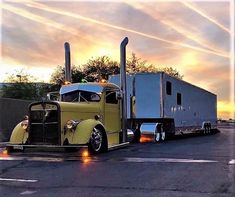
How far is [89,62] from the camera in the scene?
56.4m

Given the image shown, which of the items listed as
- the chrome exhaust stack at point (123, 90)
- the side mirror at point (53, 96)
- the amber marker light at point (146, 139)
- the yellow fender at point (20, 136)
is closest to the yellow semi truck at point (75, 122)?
the yellow fender at point (20, 136)

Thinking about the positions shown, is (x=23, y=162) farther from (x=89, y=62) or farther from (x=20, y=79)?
(x=89, y=62)

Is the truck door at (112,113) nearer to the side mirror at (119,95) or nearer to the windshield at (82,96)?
the side mirror at (119,95)

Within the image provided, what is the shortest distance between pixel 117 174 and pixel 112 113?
21.6 feet

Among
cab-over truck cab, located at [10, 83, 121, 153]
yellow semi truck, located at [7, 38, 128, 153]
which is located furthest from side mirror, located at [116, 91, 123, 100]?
cab-over truck cab, located at [10, 83, 121, 153]

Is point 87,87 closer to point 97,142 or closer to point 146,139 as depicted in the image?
point 97,142

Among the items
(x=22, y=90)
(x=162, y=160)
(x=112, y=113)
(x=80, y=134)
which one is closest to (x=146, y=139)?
(x=112, y=113)

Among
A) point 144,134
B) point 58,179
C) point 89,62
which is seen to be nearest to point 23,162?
point 58,179

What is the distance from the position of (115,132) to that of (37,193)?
28.6 feet

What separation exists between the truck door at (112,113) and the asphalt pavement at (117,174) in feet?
6.65

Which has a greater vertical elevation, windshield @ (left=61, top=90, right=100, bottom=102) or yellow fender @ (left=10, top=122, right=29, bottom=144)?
windshield @ (left=61, top=90, right=100, bottom=102)

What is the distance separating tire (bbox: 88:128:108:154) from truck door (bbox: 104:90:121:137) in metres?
1.24

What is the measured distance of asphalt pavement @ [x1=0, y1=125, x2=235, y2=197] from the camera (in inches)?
366

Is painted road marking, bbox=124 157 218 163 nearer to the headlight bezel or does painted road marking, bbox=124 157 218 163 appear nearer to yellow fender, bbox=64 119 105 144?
yellow fender, bbox=64 119 105 144
